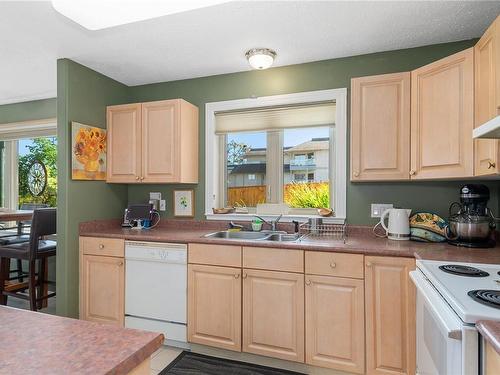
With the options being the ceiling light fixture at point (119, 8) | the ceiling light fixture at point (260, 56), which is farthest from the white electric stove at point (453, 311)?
the ceiling light fixture at point (260, 56)

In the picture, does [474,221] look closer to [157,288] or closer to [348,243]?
[348,243]

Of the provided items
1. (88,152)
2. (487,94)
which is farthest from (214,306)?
(487,94)

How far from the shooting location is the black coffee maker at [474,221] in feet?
6.18

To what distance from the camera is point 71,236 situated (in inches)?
A: 101

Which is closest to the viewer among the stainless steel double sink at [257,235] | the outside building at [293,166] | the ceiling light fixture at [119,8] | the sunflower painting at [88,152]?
the ceiling light fixture at [119,8]

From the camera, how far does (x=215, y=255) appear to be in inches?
87.8

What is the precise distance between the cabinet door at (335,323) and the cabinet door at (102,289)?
154 cm

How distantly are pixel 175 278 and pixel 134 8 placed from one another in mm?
1815

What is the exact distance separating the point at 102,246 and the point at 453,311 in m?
2.46

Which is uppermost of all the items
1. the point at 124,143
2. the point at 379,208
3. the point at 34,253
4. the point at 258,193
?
the point at 124,143

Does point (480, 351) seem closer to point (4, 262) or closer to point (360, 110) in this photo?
point (360, 110)

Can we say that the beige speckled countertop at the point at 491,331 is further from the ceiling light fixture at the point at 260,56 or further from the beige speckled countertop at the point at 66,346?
the ceiling light fixture at the point at 260,56

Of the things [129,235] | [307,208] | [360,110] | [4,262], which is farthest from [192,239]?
[4,262]

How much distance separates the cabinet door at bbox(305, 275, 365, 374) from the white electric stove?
0.40 metres
